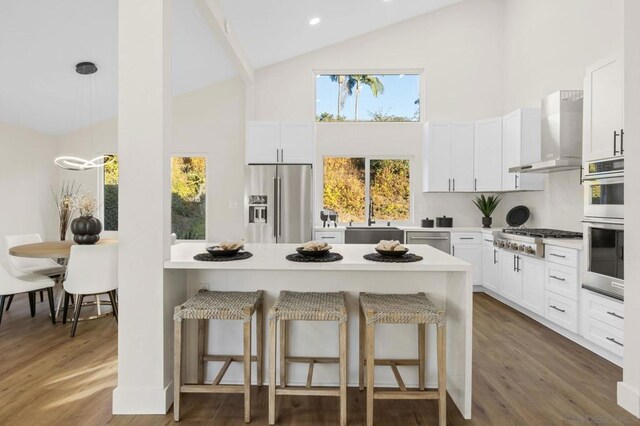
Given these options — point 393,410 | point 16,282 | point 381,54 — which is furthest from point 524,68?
point 16,282

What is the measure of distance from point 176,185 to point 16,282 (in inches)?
106

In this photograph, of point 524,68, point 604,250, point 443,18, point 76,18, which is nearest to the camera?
point 604,250

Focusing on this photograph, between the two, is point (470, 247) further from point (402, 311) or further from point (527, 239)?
point (402, 311)

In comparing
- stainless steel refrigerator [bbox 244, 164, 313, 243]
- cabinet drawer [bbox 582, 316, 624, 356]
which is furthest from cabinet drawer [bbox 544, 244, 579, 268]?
stainless steel refrigerator [bbox 244, 164, 313, 243]

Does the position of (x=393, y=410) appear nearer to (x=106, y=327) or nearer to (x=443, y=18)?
(x=106, y=327)

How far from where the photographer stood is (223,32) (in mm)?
3844

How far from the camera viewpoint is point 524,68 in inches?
195

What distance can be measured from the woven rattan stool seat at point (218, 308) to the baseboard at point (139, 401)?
1.70ft

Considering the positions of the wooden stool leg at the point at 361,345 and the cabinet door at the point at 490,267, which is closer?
the wooden stool leg at the point at 361,345

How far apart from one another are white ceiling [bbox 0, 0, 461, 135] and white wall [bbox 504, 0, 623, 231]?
128 cm

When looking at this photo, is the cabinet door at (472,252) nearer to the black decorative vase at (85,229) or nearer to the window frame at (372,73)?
the window frame at (372,73)

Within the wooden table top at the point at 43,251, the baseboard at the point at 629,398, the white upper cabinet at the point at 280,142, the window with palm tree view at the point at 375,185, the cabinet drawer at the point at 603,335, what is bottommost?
the baseboard at the point at 629,398

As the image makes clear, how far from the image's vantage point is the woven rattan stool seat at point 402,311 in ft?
6.16

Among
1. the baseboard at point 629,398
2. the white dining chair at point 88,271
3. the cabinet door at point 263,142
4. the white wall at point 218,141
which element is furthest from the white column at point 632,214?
the white wall at point 218,141
